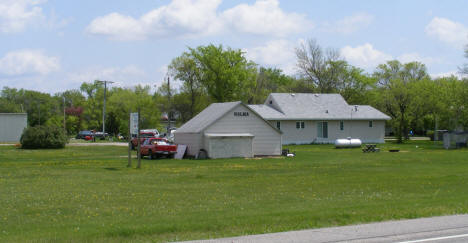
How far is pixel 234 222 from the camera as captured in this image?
12117 millimetres

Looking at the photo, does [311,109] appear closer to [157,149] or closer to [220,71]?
[220,71]

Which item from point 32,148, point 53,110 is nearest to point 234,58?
point 32,148

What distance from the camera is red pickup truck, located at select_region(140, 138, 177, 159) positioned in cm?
4038

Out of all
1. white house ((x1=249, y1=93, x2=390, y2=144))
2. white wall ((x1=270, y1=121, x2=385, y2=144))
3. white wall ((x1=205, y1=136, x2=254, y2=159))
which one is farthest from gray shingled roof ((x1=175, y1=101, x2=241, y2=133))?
white wall ((x1=270, y1=121, x2=385, y2=144))

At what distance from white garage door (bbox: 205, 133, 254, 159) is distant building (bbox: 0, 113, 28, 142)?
4450 centimetres

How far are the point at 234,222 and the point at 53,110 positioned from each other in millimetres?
123396

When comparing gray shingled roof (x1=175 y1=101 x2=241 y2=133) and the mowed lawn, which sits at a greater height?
gray shingled roof (x1=175 y1=101 x2=241 y2=133)

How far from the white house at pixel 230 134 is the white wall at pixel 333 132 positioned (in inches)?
765

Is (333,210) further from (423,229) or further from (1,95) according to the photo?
(1,95)

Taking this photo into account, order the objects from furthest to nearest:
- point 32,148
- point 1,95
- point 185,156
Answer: point 1,95 → point 32,148 → point 185,156

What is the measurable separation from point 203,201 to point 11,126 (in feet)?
218

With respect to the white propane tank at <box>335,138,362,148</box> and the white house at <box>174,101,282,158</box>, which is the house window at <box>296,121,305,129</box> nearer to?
the white propane tank at <box>335,138,362,148</box>

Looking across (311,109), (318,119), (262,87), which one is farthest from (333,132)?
(262,87)

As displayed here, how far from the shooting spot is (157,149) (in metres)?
40.3
